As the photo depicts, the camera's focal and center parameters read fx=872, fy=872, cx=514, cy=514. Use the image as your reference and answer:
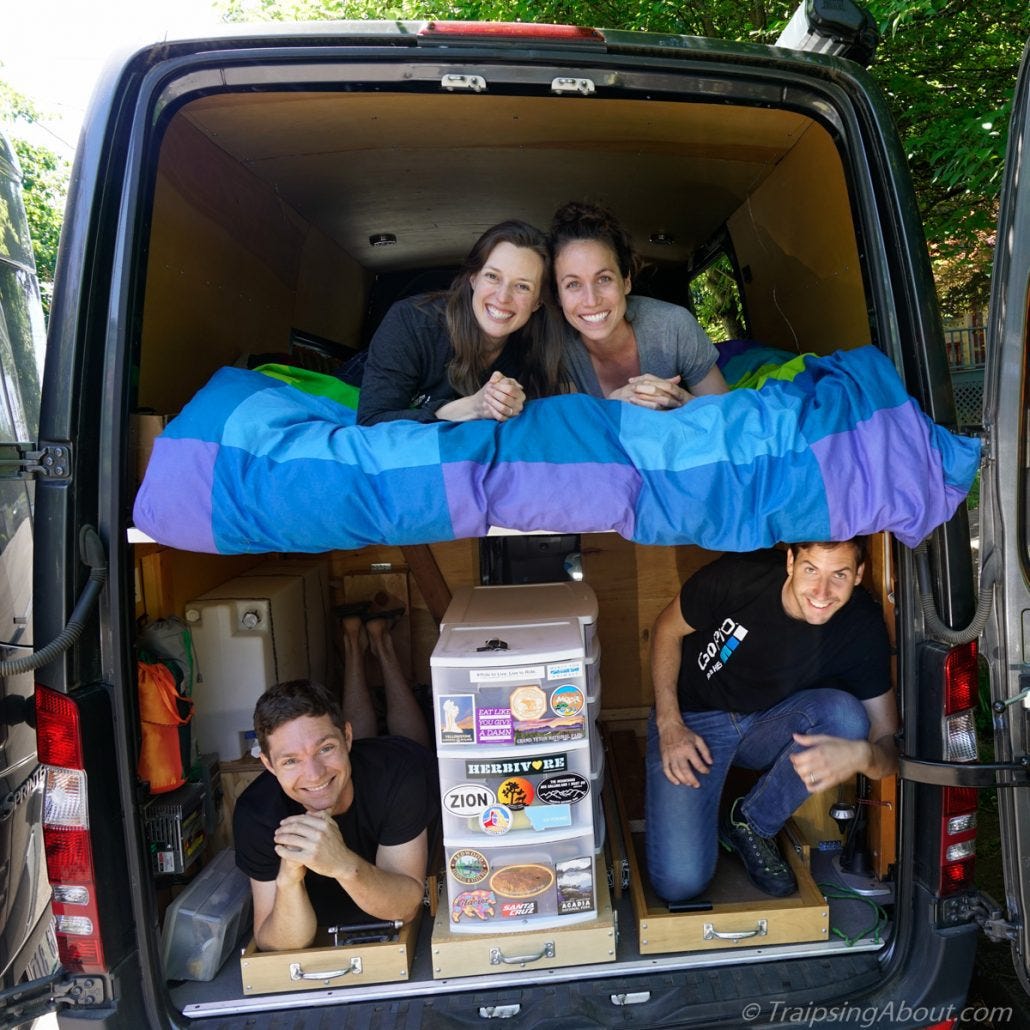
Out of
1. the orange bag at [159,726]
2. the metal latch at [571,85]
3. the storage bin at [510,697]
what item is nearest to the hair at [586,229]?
the metal latch at [571,85]

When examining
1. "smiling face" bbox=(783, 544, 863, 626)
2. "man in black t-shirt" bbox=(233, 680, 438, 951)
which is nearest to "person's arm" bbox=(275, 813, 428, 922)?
"man in black t-shirt" bbox=(233, 680, 438, 951)

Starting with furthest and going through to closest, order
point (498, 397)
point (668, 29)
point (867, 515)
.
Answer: point (668, 29)
point (498, 397)
point (867, 515)

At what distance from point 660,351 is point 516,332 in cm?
45

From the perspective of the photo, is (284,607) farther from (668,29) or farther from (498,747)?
(668,29)

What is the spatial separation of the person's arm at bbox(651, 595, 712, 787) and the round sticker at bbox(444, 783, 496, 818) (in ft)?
2.09

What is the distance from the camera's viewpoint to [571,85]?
1.97m

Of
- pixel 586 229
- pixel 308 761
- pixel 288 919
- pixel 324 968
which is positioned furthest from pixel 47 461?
pixel 586 229

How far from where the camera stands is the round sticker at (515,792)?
6.99 ft

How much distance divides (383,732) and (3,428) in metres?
1.67

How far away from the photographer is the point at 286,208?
11.3 ft

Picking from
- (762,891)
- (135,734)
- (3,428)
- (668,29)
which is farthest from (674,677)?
(668,29)

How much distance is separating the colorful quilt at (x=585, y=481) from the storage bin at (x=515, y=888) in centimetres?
86

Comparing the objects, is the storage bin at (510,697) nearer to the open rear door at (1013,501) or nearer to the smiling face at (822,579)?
the smiling face at (822,579)

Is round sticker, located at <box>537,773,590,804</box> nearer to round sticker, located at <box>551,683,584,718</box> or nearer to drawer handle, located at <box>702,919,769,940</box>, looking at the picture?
round sticker, located at <box>551,683,584,718</box>
